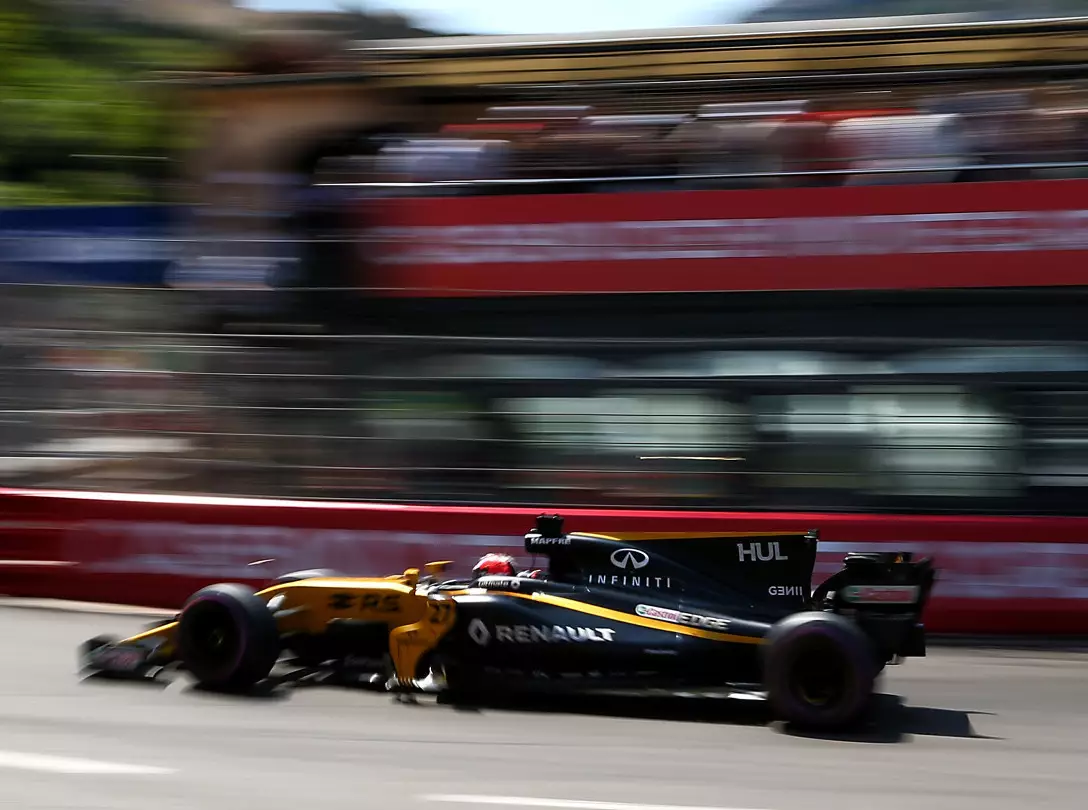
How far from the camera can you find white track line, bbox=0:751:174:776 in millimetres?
5176

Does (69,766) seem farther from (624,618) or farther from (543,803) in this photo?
(624,618)

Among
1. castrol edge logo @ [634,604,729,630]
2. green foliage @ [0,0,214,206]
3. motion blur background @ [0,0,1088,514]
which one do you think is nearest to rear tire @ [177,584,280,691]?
castrol edge logo @ [634,604,729,630]

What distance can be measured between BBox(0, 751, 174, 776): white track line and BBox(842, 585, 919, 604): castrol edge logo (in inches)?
115

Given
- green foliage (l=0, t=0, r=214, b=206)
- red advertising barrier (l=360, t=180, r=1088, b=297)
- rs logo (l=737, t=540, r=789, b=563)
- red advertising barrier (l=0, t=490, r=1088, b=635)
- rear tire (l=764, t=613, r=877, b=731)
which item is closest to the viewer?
rear tire (l=764, t=613, r=877, b=731)

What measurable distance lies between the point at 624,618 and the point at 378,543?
3.39 metres

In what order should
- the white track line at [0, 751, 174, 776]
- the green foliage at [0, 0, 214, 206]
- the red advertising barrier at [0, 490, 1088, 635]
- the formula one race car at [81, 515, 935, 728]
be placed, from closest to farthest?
the white track line at [0, 751, 174, 776] < the formula one race car at [81, 515, 935, 728] < the red advertising barrier at [0, 490, 1088, 635] < the green foliage at [0, 0, 214, 206]

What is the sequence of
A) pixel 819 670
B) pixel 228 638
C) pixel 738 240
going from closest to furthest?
pixel 819 670 → pixel 228 638 → pixel 738 240

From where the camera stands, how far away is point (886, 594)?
602 centimetres

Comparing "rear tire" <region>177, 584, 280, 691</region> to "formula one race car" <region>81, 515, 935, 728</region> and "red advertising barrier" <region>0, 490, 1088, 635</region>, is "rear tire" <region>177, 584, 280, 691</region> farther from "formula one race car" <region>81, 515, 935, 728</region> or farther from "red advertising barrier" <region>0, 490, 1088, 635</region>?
"red advertising barrier" <region>0, 490, 1088, 635</region>

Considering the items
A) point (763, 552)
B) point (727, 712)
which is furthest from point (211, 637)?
point (763, 552)

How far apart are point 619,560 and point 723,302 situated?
386cm

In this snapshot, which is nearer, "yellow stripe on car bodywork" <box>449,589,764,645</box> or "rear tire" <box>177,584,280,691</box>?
"yellow stripe on car bodywork" <box>449,589,764,645</box>

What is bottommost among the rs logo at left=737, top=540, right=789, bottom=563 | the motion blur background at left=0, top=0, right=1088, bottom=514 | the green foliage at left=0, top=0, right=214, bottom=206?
the rs logo at left=737, top=540, right=789, bottom=563

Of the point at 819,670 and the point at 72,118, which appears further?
the point at 72,118
